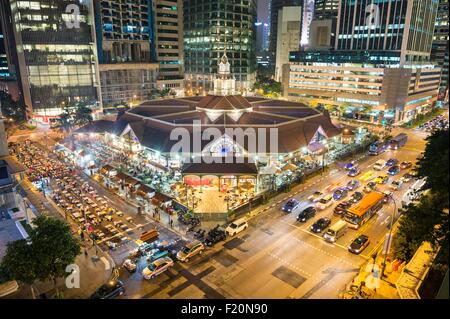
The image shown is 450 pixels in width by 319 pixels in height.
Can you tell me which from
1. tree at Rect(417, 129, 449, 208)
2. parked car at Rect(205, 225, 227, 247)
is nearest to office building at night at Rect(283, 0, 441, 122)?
parked car at Rect(205, 225, 227, 247)

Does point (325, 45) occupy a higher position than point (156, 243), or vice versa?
point (325, 45)

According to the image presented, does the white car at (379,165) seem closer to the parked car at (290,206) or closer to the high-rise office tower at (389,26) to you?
the parked car at (290,206)

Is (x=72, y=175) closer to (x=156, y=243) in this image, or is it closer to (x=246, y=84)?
(x=156, y=243)

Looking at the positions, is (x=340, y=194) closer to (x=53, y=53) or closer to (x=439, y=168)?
(x=439, y=168)

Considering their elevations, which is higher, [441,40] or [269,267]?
[441,40]

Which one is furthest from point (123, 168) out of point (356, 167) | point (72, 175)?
point (356, 167)

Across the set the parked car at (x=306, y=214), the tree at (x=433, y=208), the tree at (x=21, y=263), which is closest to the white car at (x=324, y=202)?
the parked car at (x=306, y=214)

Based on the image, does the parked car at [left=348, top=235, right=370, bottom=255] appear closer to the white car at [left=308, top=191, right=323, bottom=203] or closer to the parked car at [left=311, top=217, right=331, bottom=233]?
the parked car at [left=311, top=217, right=331, bottom=233]

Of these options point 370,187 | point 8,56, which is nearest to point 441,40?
point 370,187
